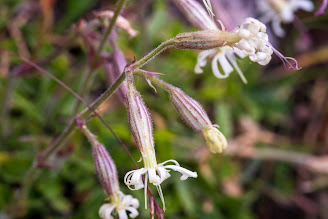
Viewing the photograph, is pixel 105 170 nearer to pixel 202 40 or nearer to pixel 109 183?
pixel 109 183

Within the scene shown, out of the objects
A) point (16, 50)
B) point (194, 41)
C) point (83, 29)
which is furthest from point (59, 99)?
point (194, 41)

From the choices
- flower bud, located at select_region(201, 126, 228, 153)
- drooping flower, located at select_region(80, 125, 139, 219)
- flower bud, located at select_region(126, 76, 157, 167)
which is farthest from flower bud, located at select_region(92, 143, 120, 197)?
flower bud, located at select_region(201, 126, 228, 153)

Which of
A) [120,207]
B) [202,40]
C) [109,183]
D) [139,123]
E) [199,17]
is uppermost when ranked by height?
[199,17]

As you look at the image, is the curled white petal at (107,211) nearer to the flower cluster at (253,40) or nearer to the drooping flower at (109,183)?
the drooping flower at (109,183)

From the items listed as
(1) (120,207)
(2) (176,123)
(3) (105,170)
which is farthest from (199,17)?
(2) (176,123)

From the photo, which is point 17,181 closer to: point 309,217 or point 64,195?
point 64,195

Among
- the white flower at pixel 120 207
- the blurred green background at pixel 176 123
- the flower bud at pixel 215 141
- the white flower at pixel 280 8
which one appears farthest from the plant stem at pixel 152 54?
the white flower at pixel 280 8
